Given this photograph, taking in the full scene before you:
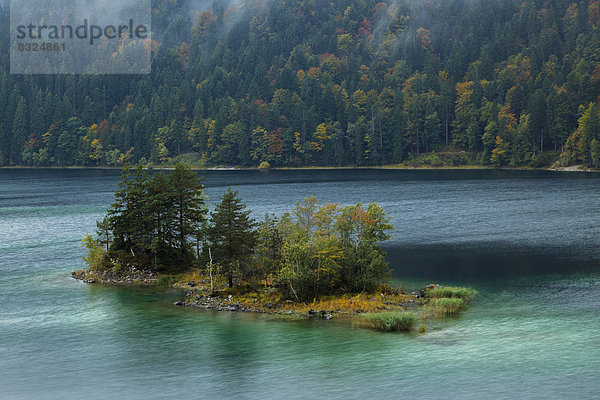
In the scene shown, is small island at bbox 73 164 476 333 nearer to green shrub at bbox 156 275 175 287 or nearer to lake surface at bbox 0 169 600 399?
green shrub at bbox 156 275 175 287

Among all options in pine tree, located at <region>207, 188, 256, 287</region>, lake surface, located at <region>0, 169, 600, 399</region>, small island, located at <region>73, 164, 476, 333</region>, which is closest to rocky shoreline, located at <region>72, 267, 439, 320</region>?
small island, located at <region>73, 164, 476, 333</region>

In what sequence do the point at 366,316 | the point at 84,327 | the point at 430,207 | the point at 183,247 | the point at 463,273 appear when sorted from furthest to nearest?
the point at 430,207 < the point at 183,247 < the point at 463,273 < the point at 84,327 < the point at 366,316

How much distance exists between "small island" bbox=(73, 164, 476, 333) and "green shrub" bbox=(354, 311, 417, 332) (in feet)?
0.27

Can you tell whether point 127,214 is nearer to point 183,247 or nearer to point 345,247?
point 183,247

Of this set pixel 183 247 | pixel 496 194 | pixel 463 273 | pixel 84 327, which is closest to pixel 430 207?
pixel 496 194

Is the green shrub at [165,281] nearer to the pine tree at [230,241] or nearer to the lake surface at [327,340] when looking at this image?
the lake surface at [327,340]

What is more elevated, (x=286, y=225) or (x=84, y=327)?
(x=286, y=225)

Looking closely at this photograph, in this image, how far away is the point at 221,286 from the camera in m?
67.4

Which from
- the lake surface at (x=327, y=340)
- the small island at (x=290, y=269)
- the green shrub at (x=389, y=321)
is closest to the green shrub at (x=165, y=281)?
the small island at (x=290, y=269)

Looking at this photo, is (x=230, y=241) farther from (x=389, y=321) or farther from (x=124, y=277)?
(x=389, y=321)

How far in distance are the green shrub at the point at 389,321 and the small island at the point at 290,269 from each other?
8cm

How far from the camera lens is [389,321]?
53.0 meters

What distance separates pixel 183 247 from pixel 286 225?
61.6 ft

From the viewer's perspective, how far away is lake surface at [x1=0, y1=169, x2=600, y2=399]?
4262 centimetres
